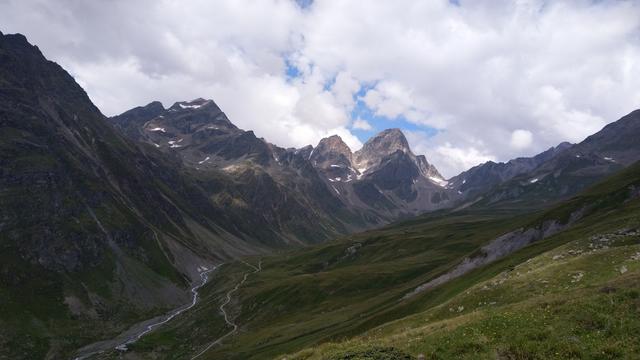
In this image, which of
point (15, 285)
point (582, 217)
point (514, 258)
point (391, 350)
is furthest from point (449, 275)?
point (15, 285)

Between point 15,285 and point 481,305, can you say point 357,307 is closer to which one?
point 481,305

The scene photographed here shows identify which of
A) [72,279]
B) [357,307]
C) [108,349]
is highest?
[72,279]

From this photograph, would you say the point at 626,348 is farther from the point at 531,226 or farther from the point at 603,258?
the point at 531,226

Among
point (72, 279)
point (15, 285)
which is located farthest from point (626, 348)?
point (72, 279)

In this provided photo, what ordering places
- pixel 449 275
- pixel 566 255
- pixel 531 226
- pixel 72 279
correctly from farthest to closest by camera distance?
pixel 72 279
pixel 531 226
pixel 449 275
pixel 566 255

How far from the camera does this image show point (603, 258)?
51.2 metres

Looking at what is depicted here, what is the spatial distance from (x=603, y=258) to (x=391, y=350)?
111ft

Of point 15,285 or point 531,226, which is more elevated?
point 15,285

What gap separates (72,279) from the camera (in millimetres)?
187375

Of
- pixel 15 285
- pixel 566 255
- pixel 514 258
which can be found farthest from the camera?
pixel 15 285

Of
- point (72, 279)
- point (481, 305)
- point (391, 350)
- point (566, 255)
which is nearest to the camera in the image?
point (391, 350)

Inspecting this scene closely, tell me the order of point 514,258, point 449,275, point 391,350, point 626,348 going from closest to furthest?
point 626,348 → point 391,350 → point 514,258 → point 449,275

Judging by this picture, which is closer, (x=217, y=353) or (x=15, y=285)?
(x=217, y=353)

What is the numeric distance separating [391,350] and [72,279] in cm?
18777
